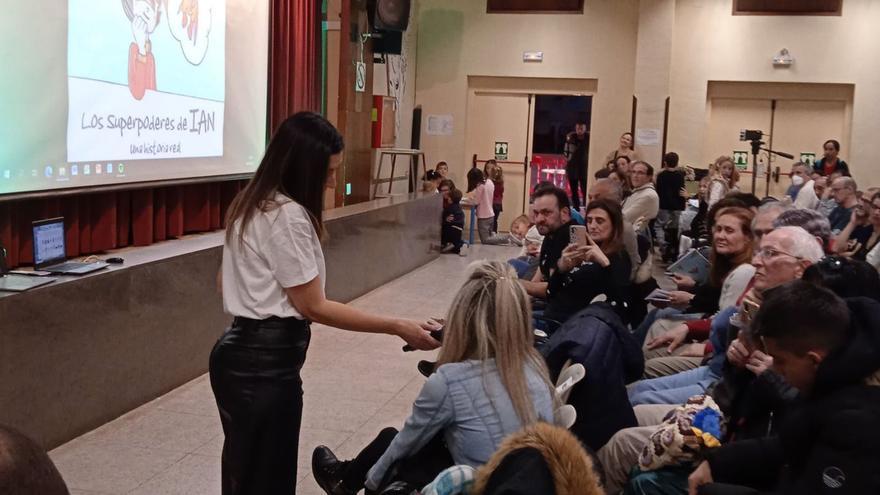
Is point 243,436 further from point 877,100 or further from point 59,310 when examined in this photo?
point 877,100

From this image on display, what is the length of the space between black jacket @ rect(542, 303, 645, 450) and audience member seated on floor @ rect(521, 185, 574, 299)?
6.23 feet

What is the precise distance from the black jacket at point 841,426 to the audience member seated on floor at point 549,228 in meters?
2.82

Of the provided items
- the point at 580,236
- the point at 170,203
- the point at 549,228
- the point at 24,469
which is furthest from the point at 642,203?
the point at 24,469

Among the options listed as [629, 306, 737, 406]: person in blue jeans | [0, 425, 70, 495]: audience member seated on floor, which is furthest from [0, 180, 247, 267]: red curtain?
[0, 425, 70, 495]: audience member seated on floor

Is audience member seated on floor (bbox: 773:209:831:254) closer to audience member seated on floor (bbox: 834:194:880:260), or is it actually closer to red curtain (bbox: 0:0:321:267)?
audience member seated on floor (bbox: 834:194:880:260)

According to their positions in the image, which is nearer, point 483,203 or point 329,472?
point 329,472

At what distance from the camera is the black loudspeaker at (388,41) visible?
11625 millimetres

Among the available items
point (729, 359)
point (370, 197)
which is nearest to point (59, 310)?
point (729, 359)

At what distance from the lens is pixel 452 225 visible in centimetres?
1203

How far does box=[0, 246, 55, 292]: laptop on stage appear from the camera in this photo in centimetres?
367

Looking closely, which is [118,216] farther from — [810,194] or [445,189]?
[810,194]

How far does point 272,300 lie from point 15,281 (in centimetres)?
188

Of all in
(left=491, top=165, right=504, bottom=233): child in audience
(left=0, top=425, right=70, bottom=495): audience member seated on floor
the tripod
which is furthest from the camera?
(left=491, top=165, right=504, bottom=233): child in audience

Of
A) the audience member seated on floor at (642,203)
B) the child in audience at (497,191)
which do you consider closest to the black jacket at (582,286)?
the audience member seated on floor at (642,203)
